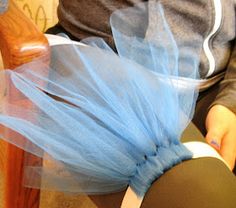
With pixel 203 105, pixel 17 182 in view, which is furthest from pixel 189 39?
pixel 17 182

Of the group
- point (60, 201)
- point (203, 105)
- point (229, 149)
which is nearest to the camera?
point (229, 149)

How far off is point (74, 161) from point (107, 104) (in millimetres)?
84

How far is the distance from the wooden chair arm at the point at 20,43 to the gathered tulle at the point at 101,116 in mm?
16

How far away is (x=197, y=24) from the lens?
2.23 feet

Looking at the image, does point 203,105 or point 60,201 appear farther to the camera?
point 60,201

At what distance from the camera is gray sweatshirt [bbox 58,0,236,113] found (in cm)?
67

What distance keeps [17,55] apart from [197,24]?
0.31 meters

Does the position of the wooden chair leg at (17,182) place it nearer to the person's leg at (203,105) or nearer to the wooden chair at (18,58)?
the wooden chair at (18,58)

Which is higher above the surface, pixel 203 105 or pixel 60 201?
pixel 203 105

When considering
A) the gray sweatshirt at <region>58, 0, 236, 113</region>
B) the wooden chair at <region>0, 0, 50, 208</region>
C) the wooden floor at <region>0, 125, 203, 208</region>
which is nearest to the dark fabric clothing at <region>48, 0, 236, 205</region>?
the gray sweatshirt at <region>58, 0, 236, 113</region>

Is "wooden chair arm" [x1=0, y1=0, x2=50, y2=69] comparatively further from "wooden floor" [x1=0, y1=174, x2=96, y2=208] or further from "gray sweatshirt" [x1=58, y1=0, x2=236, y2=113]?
"wooden floor" [x1=0, y1=174, x2=96, y2=208]

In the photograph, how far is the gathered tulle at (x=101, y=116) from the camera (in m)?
0.49

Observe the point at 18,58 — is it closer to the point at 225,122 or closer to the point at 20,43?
the point at 20,43

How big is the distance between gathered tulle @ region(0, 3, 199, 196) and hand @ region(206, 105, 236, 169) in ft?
0.32
